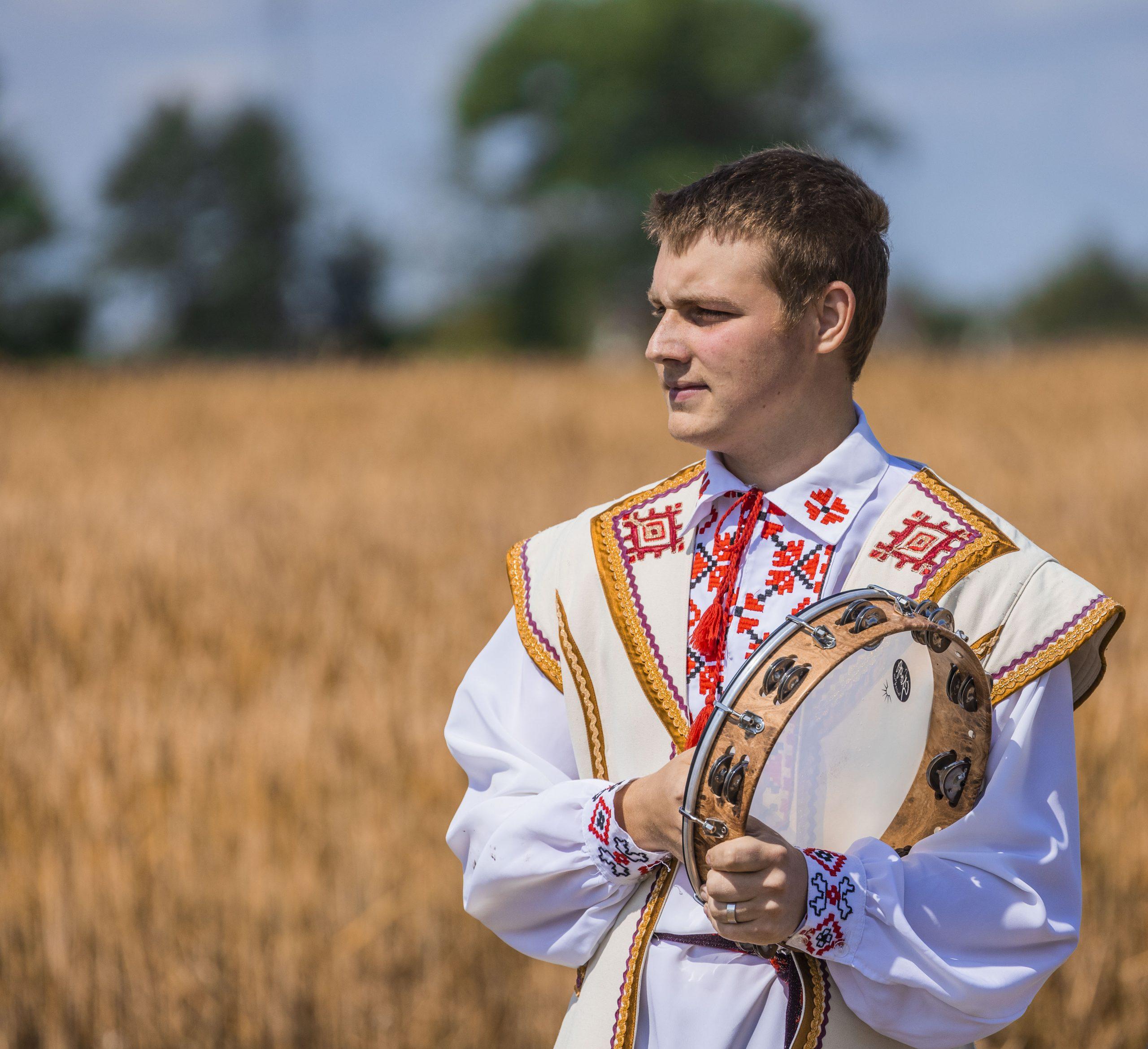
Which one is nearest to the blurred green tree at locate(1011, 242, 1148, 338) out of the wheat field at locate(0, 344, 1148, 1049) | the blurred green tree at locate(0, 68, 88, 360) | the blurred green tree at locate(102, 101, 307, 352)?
the blurred green tree at locate(102, 101, 307, 352)

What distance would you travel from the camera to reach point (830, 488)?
1.58 meters

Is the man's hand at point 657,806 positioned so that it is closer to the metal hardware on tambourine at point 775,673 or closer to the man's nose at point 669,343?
the metal hardware on tambourine at point 775,673

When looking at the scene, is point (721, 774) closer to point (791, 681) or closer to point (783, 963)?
point (791, 681)

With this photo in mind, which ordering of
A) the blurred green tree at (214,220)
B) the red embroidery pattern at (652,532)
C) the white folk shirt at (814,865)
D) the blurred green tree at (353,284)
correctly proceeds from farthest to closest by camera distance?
the blurred green tree at (214,220), the blurred green tree at (353,284), the red embroidery pattern at (652,532), the white folk shirt at (814,865)

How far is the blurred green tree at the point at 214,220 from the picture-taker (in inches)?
1398

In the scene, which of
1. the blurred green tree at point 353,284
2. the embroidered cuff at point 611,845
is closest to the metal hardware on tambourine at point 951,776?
the embroidered cuff at point 611,845

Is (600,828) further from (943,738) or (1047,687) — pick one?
(1047,687)

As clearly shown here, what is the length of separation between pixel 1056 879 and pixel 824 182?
868 millimetres

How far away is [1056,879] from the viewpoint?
146 cm

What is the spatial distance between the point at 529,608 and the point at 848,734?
0.46 meters

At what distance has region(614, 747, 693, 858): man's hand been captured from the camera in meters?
1.36

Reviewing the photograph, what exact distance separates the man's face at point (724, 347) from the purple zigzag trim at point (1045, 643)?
0.40 m

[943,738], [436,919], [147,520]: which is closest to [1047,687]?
[943,738]

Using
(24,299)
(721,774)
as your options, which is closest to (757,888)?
(721,774)
